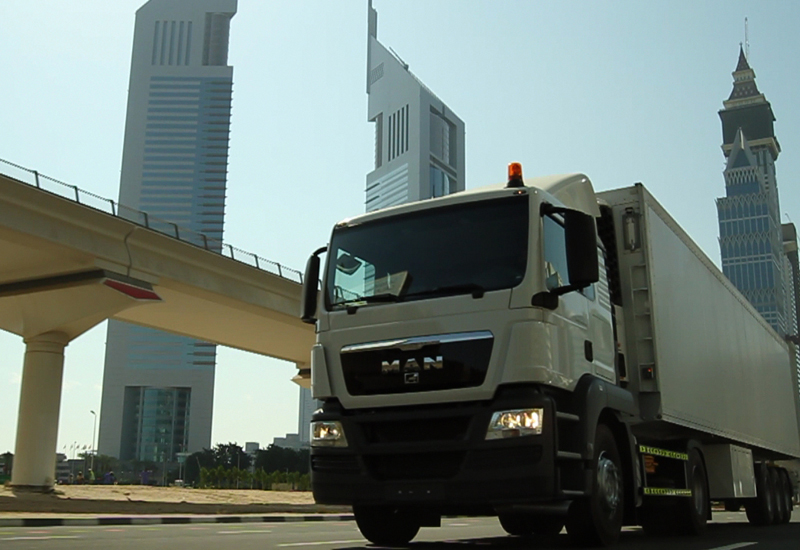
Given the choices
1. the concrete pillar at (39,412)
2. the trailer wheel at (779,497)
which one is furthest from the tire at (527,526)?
Answer: the concrete pillar at (39,412)

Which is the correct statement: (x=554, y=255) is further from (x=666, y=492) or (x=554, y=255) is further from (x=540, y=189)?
(x=666, y=492)

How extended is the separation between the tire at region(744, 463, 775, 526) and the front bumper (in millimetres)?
8759

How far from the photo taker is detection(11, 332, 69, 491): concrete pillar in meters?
28.5

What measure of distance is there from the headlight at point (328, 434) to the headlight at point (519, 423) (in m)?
1.34

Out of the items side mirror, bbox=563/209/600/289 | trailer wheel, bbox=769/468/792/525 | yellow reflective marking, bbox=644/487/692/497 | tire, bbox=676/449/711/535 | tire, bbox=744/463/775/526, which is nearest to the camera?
side mirror, bbox=563/209/600/289

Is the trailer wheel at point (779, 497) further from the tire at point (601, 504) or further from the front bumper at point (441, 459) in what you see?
the front bumper at point (441, 459)

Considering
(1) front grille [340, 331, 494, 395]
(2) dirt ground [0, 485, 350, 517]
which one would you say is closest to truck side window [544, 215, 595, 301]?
(1) front grille [340, 331, 494, 395]

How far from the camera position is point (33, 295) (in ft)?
97.1

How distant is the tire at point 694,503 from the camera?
10531 millimetres

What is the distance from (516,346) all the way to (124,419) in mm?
193672

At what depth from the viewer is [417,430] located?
7156 millimetres

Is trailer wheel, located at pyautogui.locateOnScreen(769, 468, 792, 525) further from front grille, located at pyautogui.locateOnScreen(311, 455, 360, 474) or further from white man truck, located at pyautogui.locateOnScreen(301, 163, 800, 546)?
front grille, located at pyautogui.locateOnScreen(311, 455, 360, 474)

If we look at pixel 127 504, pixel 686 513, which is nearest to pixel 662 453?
pixel 686 513

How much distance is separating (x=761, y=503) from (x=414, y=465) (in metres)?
9.50
